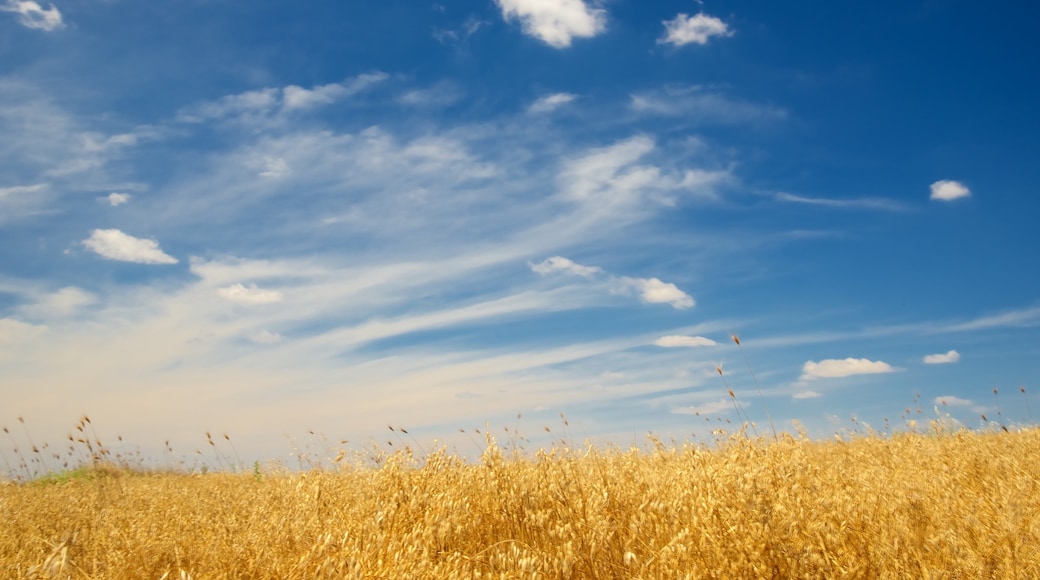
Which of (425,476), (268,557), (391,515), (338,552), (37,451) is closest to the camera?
(338,552)

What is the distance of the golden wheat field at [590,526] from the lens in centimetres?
403

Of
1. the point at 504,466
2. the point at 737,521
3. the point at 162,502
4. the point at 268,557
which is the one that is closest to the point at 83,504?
the point at 162,502

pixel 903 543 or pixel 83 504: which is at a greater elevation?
pixel 83 504

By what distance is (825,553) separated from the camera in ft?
13.5

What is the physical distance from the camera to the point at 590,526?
4.75m

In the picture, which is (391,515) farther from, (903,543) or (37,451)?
(37,451)

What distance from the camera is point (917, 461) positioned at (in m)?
7.64

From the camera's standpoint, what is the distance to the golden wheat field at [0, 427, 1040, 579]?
4031 mm

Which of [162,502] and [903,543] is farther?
[162,502]

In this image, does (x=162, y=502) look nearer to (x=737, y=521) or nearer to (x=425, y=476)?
(x=425, y=476)

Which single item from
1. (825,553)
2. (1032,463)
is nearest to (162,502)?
(825,553)

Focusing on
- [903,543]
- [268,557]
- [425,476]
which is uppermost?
[425,476]

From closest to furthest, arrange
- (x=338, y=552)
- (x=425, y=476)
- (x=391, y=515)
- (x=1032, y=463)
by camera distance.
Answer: (x=338, y=552)
(x=391, y=515)
(x=425, y=476)
(x=1032, y=463)

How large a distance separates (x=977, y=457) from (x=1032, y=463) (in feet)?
1.59
